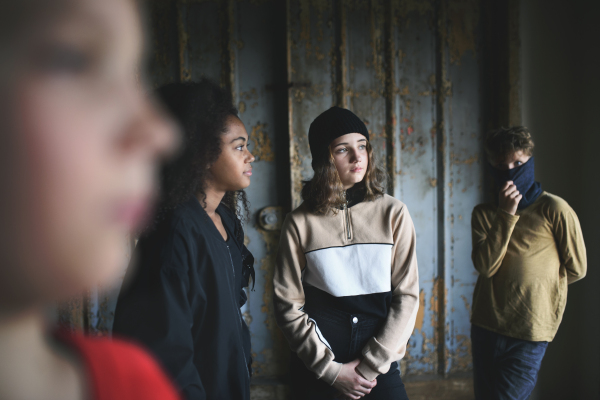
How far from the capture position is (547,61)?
Answer: 2.41 metres

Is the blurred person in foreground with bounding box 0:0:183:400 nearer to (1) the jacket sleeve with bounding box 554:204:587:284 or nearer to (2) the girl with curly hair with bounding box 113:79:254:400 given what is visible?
(2) the girl with curly hair with bounding box 113:79:254:400

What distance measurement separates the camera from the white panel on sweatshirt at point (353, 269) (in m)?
1.48

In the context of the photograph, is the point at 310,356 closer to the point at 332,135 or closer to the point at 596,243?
the point at 332,135

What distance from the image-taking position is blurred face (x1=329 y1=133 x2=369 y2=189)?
1.57m

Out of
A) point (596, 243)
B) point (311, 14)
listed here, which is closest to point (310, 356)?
point (596, 243)

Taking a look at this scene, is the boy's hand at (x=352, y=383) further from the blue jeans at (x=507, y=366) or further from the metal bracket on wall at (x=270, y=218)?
the metal bracket on wall at (x=270, y=218)

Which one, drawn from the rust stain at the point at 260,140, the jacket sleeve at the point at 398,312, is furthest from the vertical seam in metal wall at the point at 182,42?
the jacket sleeve at the point at 398,312

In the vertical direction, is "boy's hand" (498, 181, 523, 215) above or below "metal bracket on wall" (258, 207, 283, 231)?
above

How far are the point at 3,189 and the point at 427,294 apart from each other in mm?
2712

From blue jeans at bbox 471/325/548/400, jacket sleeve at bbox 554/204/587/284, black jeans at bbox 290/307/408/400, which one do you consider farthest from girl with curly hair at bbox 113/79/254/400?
jacket sleeve at bbox 554/204/587/284

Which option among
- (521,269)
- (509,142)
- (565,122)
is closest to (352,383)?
(521,269)

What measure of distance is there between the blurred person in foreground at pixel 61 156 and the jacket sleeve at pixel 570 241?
207 cm

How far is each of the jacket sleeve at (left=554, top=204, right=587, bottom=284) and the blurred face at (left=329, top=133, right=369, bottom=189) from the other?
1053 millimetres

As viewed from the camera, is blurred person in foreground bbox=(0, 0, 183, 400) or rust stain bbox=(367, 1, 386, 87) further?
rust stain bbox=(367, 1, 386, 87)
